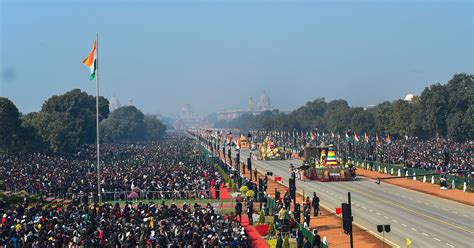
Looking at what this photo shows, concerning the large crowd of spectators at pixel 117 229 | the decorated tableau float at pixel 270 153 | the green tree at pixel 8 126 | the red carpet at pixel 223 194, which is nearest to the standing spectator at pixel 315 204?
A: the large crowd of spectators at pixel 117 229

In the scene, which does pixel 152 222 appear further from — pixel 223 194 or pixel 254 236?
pixel 223 194

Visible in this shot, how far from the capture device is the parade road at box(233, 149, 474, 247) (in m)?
36.3

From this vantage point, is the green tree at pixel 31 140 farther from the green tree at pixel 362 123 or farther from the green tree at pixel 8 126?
the green tree at pixel 362 123

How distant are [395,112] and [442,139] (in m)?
16.2

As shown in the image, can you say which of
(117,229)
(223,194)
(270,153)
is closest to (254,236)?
(117,229)

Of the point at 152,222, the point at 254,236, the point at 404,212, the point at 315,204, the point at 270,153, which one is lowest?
the point at 254,236

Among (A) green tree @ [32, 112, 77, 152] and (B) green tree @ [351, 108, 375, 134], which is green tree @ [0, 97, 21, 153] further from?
(B) green tree @ [351, 108, 375, 134]

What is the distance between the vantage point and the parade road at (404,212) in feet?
119

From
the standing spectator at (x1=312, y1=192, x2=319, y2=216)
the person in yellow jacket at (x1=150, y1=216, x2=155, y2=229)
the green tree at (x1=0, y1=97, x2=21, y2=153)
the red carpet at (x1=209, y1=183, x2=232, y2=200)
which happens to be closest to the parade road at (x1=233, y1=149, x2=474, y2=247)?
the standing spectator at (x1=312, y1=192, x2=319, y2=216)

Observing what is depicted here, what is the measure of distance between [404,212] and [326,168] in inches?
1003

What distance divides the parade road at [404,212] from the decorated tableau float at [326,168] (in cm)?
187

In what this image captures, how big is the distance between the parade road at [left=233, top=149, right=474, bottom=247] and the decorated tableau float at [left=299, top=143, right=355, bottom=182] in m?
1.87

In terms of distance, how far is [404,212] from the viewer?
46.7 metres

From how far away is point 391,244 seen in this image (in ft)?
112
